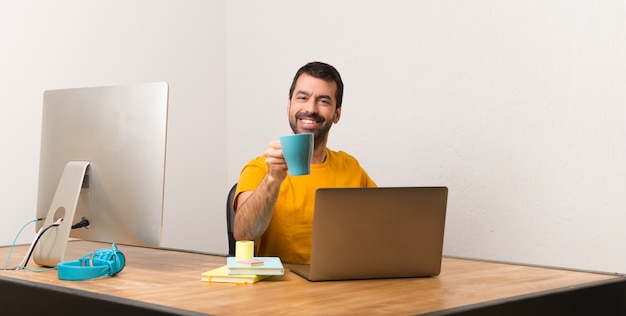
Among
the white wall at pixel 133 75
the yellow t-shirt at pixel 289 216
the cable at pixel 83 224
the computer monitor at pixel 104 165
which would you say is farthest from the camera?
the white wall at pixel 133 75

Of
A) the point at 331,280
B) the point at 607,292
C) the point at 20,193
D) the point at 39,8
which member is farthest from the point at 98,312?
the point at 39,8

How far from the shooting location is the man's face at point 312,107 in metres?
2.25

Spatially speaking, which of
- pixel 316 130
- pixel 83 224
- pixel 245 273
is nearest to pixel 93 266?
pixel 83 224

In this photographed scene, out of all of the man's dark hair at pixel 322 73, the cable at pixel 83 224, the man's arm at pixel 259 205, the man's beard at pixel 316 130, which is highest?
the man's dark hair at pixel 322 73

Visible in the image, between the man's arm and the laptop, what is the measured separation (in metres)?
0.30

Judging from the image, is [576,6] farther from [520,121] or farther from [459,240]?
[459,240]

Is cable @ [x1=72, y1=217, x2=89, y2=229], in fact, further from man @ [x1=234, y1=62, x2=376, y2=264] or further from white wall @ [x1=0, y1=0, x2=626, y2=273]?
white wall @ [x1=0, y1=0, x2=626, y2=273]

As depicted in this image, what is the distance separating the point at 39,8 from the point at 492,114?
1960 mm

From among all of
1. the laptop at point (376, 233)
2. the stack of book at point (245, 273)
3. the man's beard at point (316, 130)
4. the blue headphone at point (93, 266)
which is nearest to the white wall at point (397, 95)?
the man's beard at point (316, 130)

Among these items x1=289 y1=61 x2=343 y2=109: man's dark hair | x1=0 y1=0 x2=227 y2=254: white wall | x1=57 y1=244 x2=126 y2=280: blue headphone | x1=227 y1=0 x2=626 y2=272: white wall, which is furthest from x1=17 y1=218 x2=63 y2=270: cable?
x1=227 y1=0 x2=626 y2=272: white wall

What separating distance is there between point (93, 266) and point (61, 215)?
31 centimetres

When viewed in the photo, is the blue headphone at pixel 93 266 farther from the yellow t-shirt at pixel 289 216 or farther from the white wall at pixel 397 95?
the white wall at pixel 397 95

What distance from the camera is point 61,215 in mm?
1958

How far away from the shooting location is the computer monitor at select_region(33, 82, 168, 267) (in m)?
1.81
